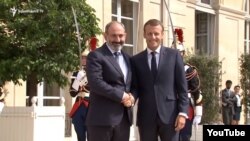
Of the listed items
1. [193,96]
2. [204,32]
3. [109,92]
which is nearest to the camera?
[109,92]

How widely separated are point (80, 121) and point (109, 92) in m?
4.58

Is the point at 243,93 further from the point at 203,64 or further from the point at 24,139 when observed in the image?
the point at 24,139

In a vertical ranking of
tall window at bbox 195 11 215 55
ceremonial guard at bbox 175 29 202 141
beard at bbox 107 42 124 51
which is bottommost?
ceremonial guard at bbox 175 29 202 141

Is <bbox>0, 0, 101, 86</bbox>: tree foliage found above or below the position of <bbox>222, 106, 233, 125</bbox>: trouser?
above

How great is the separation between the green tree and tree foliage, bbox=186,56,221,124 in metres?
9.20

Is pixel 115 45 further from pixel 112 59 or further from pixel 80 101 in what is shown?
pixel 80 101

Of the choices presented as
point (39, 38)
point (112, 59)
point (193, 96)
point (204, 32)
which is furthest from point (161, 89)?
point (204, 32)

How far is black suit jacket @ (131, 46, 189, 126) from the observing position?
612 centimetres

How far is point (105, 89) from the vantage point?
5.85 m

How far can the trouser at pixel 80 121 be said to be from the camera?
10297 millimetres

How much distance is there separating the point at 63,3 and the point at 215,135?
20.2 feet

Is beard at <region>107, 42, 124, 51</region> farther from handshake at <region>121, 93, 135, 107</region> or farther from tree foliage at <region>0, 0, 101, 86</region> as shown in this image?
tree foliage at <region>0, 0, 101, 86</region>

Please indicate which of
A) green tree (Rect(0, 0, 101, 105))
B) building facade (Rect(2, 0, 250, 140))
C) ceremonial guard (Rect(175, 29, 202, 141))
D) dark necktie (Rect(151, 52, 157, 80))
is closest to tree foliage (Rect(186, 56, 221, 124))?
building facade (Rect(2, 0, 250, 140))

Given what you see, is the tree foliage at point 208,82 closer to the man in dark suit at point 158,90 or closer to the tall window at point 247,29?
the tall window at point 247,29
